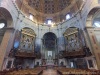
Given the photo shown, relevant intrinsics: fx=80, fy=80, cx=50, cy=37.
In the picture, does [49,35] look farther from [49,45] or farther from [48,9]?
[48,9]

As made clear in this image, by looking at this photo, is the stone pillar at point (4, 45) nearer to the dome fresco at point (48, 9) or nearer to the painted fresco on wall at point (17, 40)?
the painted fresco on wall at point (17, 40)

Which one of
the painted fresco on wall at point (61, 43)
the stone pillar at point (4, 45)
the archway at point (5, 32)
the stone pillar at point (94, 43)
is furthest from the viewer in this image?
the painted fresco on wall at point (61, 43)

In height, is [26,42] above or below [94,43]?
above

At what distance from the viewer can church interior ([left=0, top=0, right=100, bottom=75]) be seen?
11500 mm

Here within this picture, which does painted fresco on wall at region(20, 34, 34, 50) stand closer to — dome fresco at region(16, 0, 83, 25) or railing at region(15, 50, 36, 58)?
railing at region(15, 50, 36, 58)

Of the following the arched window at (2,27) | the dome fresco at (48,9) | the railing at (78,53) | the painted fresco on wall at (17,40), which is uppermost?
the dome fresco at (48,9)

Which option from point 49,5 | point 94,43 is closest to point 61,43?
point 94,43

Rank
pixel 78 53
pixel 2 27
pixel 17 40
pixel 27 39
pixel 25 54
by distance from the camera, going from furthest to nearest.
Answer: pixel 27 39, pixel 25 54, pixel 2 27, pixel 17 40, pixel 78 53

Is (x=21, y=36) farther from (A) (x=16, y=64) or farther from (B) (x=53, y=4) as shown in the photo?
(B) (x=53, y=4)

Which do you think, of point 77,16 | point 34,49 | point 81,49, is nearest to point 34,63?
point 34,49

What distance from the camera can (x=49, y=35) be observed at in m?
21.2

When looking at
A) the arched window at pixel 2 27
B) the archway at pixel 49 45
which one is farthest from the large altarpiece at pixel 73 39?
the arched window at pixel 2 27

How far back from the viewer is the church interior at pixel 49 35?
11.5 meters

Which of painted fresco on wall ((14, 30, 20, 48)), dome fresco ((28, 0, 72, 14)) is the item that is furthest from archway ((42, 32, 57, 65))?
dome fresco ((28, 0, 72, 14))
